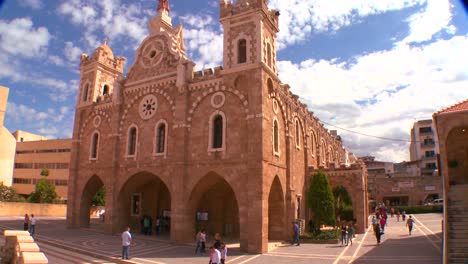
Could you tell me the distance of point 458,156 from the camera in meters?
23.1

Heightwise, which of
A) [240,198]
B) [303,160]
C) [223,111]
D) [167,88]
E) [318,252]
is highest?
[167,88]

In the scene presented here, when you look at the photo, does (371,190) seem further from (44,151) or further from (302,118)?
(44,151)

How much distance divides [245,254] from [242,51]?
42.1 feet

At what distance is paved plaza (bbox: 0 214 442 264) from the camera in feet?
56.5

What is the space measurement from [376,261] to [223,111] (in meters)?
12.4

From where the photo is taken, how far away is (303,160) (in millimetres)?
29547

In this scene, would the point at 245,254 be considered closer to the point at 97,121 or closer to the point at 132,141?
the point at 132,141

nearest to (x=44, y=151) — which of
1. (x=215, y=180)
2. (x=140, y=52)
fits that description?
(x=140, y=52)

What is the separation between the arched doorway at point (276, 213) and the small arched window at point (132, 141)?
1127cm

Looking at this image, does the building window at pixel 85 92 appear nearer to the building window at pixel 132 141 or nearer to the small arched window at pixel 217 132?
the building window at pixel 132 141

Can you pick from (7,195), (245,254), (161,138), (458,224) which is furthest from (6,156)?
(458,224)

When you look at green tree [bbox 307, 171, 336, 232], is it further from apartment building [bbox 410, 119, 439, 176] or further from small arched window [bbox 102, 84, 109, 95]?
apartment building [bbox 410, 119, 439, 176]

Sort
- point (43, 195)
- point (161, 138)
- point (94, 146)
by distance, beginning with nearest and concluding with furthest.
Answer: point (161, 138) → point (94, 146) → point (43, 195)

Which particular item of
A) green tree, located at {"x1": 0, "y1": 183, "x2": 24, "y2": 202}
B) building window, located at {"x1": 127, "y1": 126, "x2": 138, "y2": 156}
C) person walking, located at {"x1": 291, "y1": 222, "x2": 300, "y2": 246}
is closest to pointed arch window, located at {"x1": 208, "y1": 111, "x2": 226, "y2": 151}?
person walking, located at {"x1": 291, "y1": 222, "x2": 300, "y2": 246}
